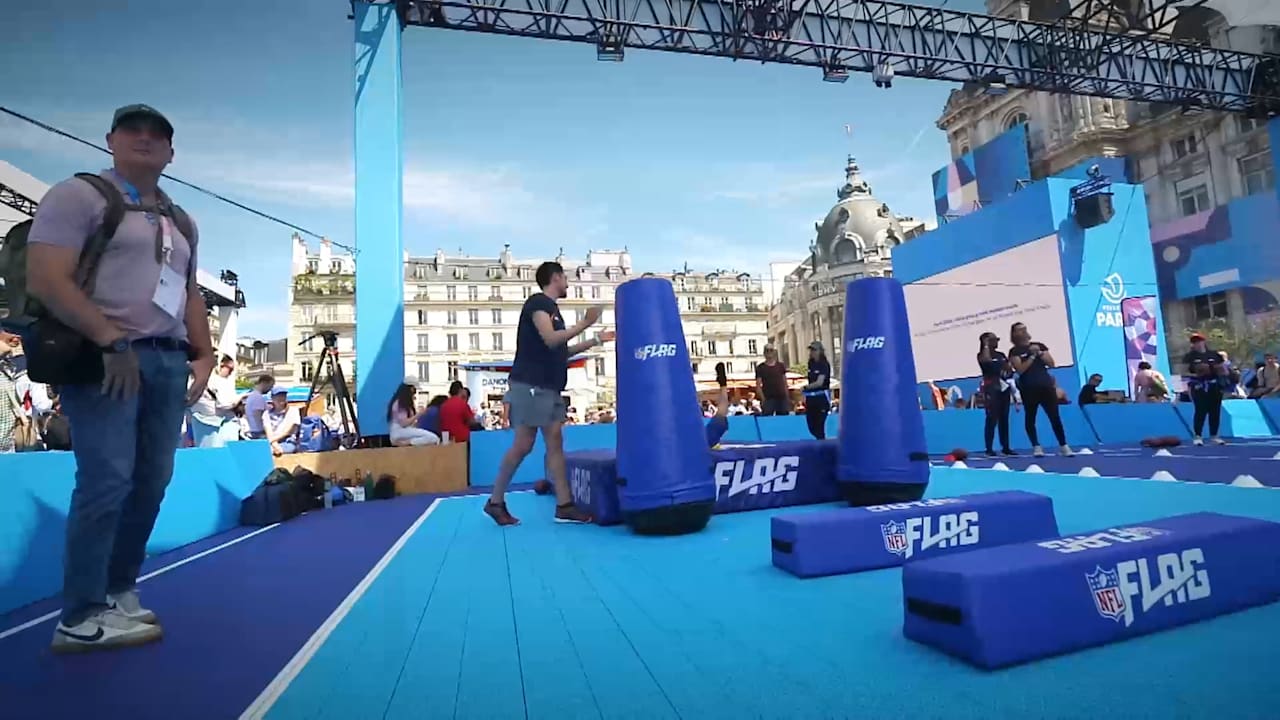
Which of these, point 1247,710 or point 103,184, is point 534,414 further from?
point 1247,710

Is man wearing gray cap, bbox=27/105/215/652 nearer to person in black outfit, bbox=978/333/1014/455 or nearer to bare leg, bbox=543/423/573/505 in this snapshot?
bare leg, bbox=543/423/573/505

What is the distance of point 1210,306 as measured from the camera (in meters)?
25.0

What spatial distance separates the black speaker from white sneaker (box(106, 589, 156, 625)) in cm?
2405

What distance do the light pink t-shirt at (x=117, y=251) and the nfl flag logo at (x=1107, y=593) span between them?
9.09 feet

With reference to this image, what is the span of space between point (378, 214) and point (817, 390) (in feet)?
22.4

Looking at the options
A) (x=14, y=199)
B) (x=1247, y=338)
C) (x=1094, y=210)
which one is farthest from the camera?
(x=1247, y=338)

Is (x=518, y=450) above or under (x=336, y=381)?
under

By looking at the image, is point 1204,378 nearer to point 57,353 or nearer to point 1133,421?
point 1133,421

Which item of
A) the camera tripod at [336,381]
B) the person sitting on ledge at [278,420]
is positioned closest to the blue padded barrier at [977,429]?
the camera tripod at [336,381]

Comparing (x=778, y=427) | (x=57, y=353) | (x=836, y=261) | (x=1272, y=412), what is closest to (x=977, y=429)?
(x=778, y=427)

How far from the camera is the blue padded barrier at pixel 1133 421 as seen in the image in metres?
10.3

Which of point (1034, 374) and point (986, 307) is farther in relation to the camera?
point (986, 307)

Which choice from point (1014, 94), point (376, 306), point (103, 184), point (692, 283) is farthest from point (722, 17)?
point (692, 283)

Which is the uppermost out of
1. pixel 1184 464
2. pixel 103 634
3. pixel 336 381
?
pixel 336 381
